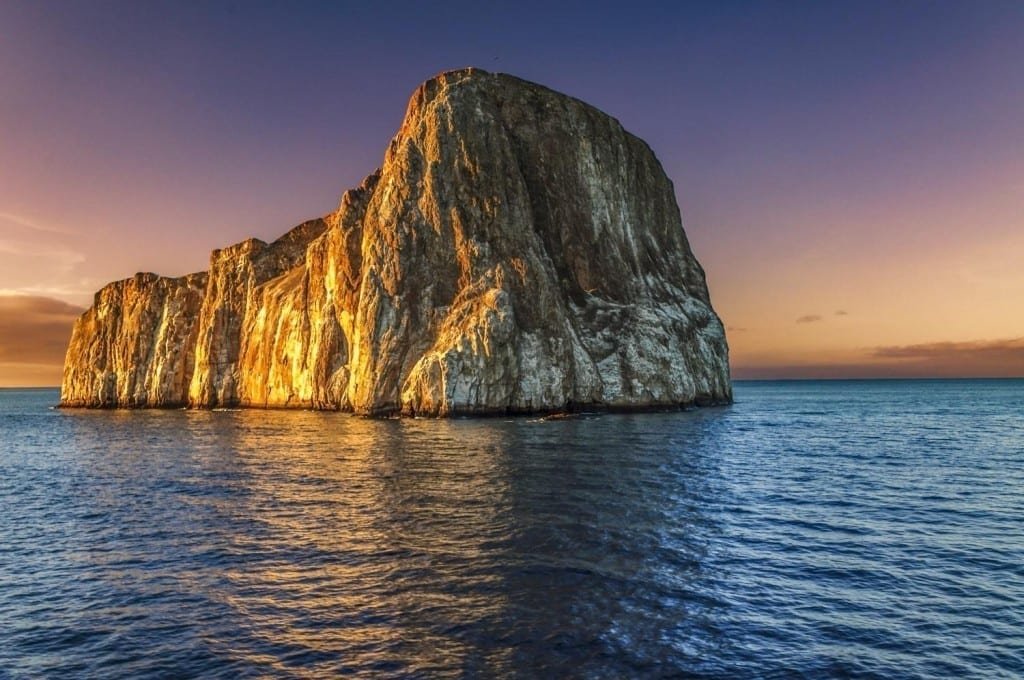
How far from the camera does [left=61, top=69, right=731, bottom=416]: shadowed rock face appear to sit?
84.1 m

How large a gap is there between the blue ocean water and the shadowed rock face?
1564 inches

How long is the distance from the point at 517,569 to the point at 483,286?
6912 cm

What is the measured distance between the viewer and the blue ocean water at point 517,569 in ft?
46.3

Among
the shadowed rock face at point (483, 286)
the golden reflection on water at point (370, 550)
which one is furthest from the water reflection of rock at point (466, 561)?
the shadowed rock face at point (483, 286)

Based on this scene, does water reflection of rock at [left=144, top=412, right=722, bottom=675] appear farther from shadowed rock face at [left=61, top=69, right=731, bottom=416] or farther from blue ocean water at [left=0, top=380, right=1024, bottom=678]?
shadowed rock face at [left=61, top=69, right=731, bottom=416]

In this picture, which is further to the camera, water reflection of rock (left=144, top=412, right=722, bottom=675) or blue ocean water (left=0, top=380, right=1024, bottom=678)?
water reflection of rock (left=144, top=412, right=722, bottom=675)

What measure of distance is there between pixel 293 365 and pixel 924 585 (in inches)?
4252

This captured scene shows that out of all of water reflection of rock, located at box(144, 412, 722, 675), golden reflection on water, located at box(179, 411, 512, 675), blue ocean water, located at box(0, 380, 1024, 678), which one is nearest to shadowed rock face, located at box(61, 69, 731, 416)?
golden reflection on water, located at box(179, 411, 512, 675)

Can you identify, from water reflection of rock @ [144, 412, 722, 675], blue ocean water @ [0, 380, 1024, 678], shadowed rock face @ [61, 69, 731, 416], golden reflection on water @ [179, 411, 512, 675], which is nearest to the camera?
blue ocean water @ [0, 380, 1024, 678]

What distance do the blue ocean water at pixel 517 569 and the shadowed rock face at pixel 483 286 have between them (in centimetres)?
3972

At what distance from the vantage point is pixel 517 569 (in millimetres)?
19859

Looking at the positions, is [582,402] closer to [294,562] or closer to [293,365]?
[293,365]

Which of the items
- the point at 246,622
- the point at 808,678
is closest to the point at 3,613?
the point at 246,622

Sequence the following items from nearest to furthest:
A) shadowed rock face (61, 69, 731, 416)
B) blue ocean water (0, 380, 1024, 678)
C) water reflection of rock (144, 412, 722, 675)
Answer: blue ocean water (0, 380, 1024, 678) → water reflection of rock (144, 412, 722, 675) → shadowed rock face (61, 69, 731, 416)
